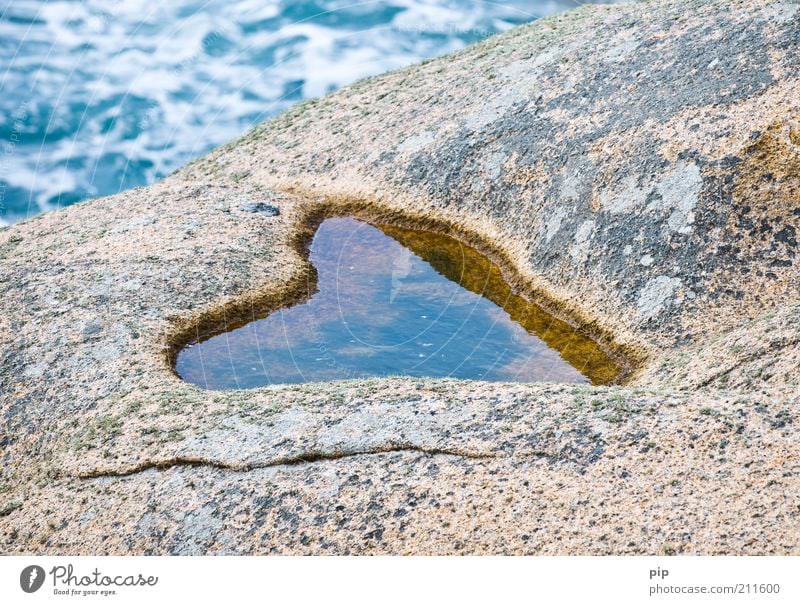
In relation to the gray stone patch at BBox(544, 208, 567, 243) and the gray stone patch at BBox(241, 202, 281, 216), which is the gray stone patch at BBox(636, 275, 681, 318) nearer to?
the gray stone patch at BBox(544, 208, 567, 243)

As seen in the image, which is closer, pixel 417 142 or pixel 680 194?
pixel 680 194

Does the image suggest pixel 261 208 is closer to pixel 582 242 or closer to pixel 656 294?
pixel 582 242

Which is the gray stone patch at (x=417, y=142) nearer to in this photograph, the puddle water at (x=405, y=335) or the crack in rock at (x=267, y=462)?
the puddle water at (x=405, y=335)

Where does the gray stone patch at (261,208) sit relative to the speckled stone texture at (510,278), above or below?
below

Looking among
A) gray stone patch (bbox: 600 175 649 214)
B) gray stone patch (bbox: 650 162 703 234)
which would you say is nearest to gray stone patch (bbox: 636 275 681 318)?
gray stone patch (bbox: 650 162 703 234)

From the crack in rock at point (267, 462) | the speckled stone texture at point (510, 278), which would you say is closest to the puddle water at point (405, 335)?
the speckled stone texture at point (510, 278)

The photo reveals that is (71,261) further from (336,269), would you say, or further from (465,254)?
(465,254)

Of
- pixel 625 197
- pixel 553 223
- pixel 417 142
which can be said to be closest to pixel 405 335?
pixel 553 223

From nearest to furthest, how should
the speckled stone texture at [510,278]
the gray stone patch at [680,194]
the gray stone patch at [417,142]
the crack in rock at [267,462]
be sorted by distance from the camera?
1. the speckled stone texture at [510,278]
2. the crack in rock at [267,462]
3. the gray stone patch at [680,194]
4. the gray stone patch at [417,142]
